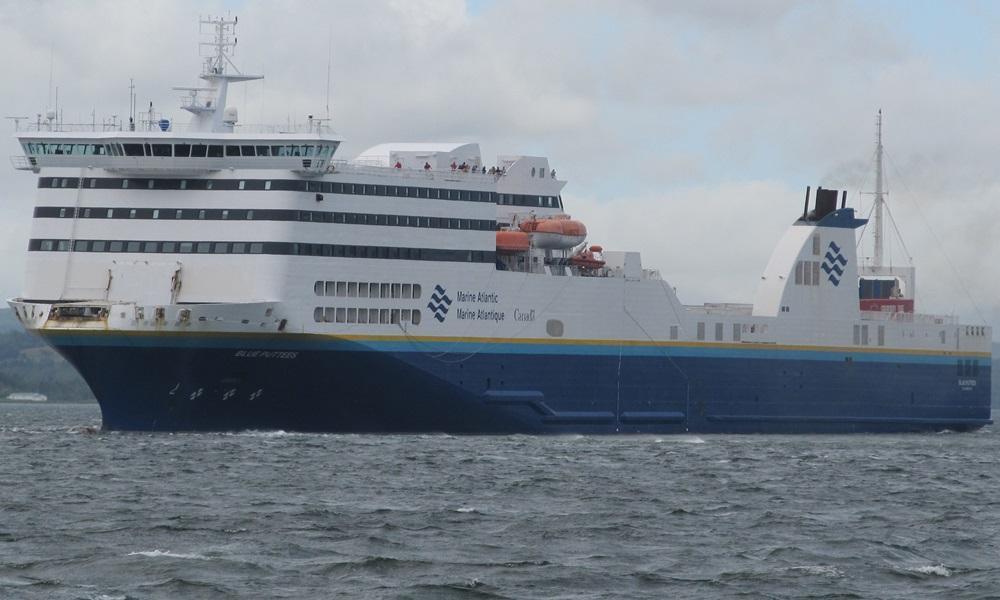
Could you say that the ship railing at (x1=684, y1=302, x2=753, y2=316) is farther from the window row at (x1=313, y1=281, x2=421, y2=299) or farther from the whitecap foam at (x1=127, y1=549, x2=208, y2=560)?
the whitecap foam at (x1=127, y1=549, x2=208, y2=560)

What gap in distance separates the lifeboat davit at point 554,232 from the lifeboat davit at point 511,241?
4.53 ft

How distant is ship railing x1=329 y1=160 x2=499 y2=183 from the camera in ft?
177

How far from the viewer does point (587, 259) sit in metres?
60.8

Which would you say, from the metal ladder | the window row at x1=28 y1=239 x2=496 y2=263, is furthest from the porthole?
the metal ladder

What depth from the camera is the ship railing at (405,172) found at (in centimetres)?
5397

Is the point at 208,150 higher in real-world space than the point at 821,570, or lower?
higher

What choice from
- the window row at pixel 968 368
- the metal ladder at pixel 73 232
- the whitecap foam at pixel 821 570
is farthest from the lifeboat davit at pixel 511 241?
the whitecap foam at pixel 821 570

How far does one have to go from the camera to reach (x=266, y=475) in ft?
130

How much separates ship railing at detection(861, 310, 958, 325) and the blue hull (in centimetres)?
170

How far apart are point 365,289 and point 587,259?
9.75 meters

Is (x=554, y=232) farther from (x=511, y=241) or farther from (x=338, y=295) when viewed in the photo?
(x=338, y=295)

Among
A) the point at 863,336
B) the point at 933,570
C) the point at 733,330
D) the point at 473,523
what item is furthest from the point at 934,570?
the point at 863,336

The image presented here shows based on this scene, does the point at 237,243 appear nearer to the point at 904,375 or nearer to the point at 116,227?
the point at 116,227

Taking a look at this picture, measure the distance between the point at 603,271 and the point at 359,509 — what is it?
1123 inches
